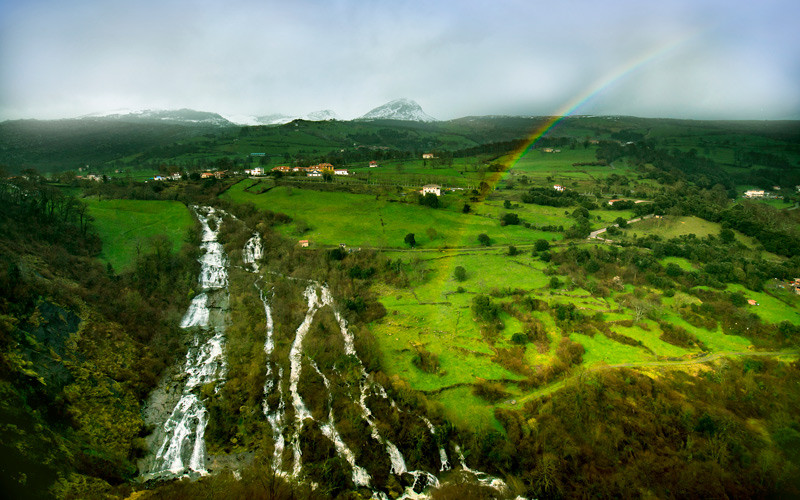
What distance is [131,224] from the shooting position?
51.0 meters

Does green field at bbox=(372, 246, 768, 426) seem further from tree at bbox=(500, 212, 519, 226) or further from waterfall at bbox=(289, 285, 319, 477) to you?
tree at bbox=(500, 212, 519, 226)

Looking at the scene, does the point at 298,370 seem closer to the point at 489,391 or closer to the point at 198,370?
the point at 198,370

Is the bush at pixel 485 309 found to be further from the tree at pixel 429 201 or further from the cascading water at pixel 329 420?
the tree at pixel 429 201

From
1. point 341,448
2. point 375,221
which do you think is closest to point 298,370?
point 341,448

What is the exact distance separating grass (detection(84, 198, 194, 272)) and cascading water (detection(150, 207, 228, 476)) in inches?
262

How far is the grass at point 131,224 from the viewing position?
43.0 meters

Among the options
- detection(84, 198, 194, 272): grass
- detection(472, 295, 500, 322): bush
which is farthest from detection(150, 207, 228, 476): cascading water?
detection(472, 295, 500, 322): bush

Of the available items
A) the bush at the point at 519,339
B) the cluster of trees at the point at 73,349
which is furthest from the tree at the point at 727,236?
the cluster of trees at the point at 73,349

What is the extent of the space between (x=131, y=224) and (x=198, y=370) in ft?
110

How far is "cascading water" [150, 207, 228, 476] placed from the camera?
2112 centimetres

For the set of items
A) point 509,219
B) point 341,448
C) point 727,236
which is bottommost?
point 341,448

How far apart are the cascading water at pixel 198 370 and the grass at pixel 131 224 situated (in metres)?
6.65

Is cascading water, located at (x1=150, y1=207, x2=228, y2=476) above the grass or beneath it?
beneath

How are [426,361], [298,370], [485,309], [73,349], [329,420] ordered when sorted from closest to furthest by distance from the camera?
[329,420] → [73,349] → [426,361] → [298,370] → [485,309]
